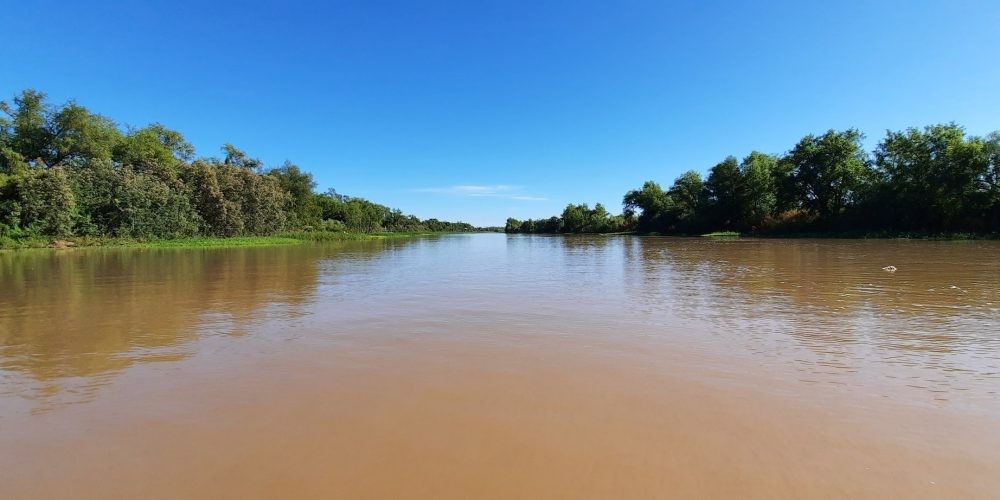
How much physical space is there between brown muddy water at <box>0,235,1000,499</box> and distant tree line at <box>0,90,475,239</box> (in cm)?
3745

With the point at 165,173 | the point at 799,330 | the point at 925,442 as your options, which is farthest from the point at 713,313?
the point at 165,173

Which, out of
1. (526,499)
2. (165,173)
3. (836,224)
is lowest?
(526,499)

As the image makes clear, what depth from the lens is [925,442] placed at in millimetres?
3463

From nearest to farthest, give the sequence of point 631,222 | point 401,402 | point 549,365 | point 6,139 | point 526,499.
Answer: point 526,499 → point 401,402 → point 549,365 → point 6,139 → point 631,222

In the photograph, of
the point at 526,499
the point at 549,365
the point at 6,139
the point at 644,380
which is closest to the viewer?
the point at 526,499

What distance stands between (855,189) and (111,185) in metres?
74.2

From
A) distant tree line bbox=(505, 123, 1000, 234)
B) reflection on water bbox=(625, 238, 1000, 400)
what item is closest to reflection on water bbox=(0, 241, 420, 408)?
reflection on water bbox=(625, 238, 1000, 400)

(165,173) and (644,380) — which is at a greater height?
(165,173)

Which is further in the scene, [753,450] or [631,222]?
[631,222]

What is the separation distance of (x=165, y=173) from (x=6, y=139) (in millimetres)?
12440

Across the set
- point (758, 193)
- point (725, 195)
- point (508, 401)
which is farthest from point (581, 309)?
point (725, 195)

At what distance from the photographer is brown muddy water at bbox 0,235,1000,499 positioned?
3.10 m

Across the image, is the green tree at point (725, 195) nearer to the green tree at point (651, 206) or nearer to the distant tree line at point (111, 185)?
the green tree at point (651, 206)

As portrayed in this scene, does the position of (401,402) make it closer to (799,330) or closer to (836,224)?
(799,330)
